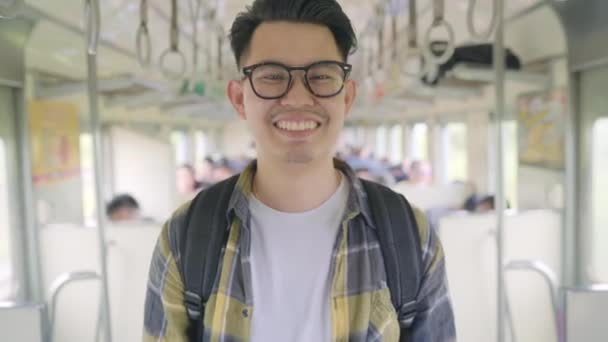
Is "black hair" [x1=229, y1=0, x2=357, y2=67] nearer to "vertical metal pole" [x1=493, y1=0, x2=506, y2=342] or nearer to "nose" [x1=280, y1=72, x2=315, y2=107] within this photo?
"nose" [x1=280, y1=72, x2=315, y2=107]

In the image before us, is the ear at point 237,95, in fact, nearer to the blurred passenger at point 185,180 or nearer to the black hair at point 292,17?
the black hair at point 292,17

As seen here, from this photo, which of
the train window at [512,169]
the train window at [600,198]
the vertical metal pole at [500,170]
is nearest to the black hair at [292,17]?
the vertical metal pole at [500,170]

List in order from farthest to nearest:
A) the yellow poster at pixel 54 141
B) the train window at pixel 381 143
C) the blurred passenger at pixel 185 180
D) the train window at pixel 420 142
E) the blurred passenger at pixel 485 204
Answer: the train window at pixel 381 143
the train window at pixel 420 142
the blurred passenger at pixel 185 180
the blurred passenger at pixel 485 204
the yellow poster at pixel 54 141

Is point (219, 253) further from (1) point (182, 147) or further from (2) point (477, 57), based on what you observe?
(1) point (182, 147)

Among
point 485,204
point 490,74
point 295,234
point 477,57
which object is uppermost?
point 477,57

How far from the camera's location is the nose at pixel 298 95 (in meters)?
0.89

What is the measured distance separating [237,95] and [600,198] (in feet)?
6.69

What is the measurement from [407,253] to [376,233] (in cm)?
8

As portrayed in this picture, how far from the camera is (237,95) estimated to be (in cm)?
102

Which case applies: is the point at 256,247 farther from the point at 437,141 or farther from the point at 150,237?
the point at 437,141

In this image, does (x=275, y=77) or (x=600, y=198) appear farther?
(x=600, y=198)

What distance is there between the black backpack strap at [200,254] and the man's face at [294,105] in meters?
0.19

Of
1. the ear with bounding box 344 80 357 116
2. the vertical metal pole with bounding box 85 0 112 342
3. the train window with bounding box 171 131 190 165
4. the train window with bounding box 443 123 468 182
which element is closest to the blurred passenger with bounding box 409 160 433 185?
the train window with bounding box 443 123 468 182

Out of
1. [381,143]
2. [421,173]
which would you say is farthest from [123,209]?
[381,143]
